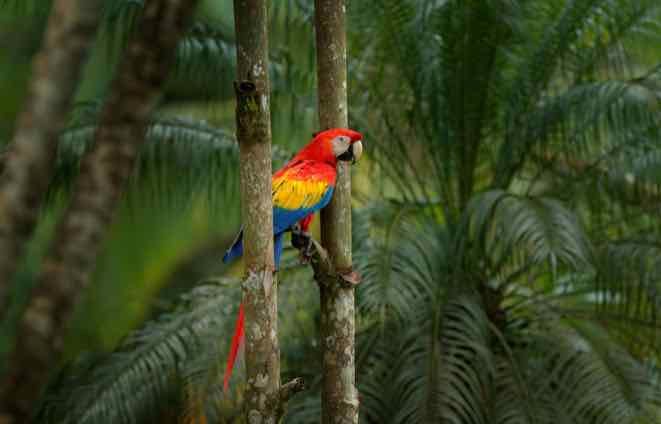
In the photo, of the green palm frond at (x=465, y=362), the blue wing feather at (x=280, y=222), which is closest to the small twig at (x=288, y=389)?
the blue wing feather at (x=280, y=222)

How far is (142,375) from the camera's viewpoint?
459cm

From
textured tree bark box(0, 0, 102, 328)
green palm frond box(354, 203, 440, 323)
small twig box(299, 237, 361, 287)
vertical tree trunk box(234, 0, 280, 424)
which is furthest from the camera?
green palm frond box(354, 203, 440, 323)

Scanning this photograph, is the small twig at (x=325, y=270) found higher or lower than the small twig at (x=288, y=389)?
higher

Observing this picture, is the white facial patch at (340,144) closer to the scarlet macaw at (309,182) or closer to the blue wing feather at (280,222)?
the scarlet macaw at (309,182)

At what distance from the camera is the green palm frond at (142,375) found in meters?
4.52

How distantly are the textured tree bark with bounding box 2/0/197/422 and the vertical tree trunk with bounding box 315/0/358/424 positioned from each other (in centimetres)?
157

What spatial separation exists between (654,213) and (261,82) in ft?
10.5

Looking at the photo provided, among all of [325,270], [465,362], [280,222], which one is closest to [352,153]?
[280,222]

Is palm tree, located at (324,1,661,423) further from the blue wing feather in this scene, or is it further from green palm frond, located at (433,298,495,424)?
the blue wing feather

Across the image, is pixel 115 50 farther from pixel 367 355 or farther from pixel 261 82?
pixel 261 82

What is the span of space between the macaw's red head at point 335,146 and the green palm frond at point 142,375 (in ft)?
5.24

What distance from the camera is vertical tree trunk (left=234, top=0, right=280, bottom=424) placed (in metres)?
2.40

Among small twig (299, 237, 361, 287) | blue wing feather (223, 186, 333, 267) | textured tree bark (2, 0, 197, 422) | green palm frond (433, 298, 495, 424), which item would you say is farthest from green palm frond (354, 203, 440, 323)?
textured tree bark (2, 0, 197, 422)

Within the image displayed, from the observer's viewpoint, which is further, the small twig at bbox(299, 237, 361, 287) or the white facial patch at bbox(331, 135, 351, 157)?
the white facial patch at bbox(331, 135, 351, 157)
